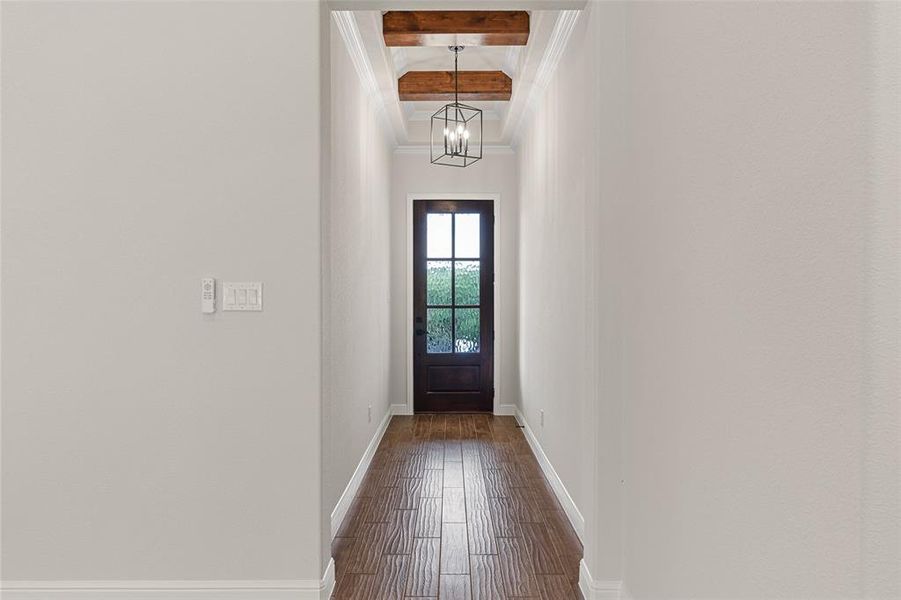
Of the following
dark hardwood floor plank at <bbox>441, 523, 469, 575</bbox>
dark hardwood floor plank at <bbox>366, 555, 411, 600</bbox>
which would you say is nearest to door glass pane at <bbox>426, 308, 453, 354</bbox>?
dark hardwood floor plank at <bbox>441, 523, 469, 575</bbox>

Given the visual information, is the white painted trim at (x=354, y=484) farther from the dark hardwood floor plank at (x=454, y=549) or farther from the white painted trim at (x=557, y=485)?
the white painted trim at (x=557, y=485)

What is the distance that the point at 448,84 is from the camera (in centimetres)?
493

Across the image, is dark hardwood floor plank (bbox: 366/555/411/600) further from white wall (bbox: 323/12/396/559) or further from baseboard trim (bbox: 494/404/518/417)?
baseboard trim (bbox: 494/404/518/417)

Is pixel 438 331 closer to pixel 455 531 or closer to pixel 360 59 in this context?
pixel 360 59

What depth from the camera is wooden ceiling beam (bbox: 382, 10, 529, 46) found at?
3.65m

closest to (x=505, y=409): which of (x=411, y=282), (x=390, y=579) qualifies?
(x=411, y=282)

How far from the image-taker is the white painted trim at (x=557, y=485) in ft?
9.76

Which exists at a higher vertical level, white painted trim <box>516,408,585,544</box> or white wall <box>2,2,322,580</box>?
white wall <box>2,2,322,580</box>

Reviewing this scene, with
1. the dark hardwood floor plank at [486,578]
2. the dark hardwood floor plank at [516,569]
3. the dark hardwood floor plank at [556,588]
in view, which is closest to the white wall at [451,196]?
the dark hardwood floor plank at [516,569]

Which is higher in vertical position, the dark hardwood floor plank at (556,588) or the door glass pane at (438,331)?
the door glass pane at (438,331)

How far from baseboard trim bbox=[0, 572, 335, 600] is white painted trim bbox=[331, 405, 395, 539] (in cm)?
72

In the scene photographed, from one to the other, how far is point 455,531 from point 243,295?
5.52 feet

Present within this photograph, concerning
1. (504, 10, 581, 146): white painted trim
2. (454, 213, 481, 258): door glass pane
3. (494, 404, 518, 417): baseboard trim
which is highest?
(504, 10, 581, 146): white painted trim

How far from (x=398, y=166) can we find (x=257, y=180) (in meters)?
3.92
